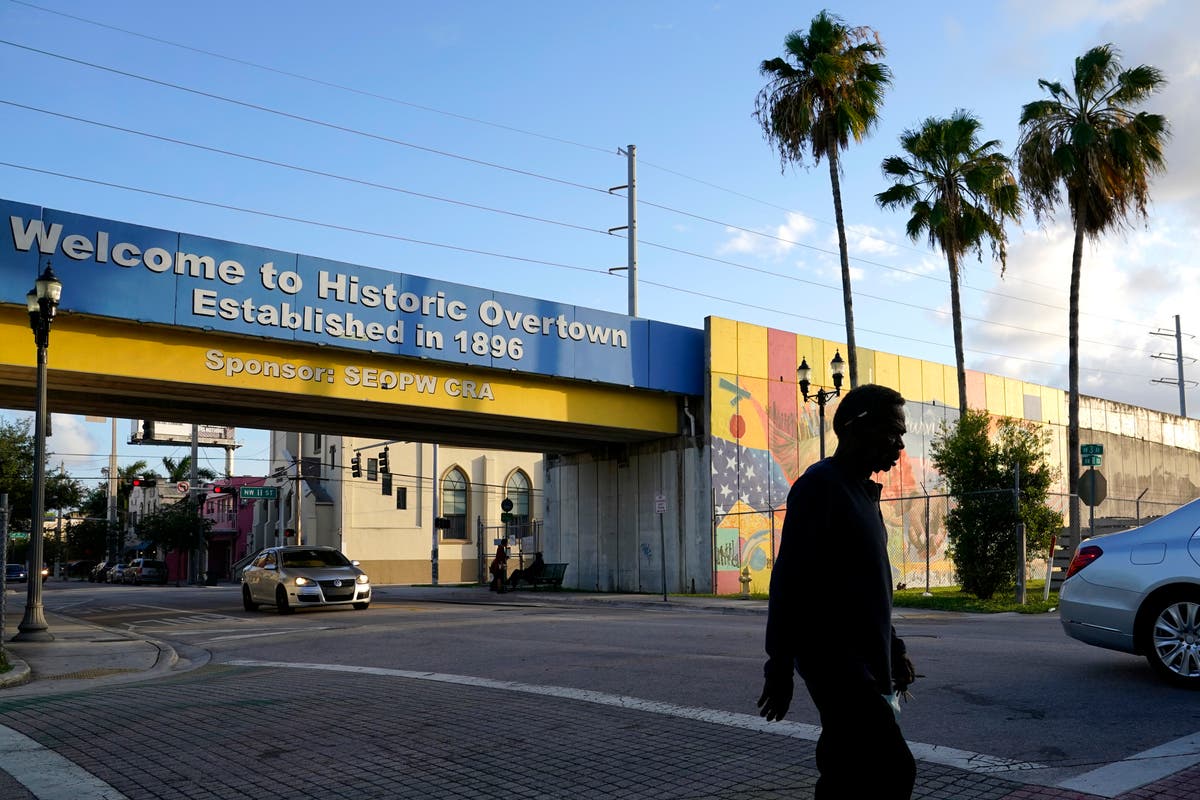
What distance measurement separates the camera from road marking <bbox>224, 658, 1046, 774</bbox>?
576 cm

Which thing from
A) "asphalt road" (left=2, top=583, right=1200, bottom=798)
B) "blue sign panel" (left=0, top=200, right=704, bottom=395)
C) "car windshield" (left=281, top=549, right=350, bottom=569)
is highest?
"blue sign panel" (left=0, top=200, right=704, bottom=395)

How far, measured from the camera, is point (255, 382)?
22.6 m

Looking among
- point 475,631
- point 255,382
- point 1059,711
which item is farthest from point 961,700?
point 255,382

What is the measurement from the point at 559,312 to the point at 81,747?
21.3m

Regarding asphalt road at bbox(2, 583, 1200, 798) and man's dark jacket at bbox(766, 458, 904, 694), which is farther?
asphalt road at bbox(2, 583, 1200, 798)

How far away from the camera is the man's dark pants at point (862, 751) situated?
3.27 meters

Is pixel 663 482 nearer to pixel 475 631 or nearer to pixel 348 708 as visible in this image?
pixel 475 631

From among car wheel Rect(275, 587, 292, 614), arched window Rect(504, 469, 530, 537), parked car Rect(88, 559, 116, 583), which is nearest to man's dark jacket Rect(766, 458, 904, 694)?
car wheel Rect(275, 587, 292, 614)

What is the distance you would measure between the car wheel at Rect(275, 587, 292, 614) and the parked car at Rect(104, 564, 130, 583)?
49.7m

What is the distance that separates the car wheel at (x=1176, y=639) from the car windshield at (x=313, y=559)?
59.1 ft

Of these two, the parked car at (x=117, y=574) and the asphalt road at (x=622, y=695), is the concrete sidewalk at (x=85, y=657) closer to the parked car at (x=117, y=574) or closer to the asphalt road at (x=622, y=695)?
the asphalt road at (x=622, y=695)

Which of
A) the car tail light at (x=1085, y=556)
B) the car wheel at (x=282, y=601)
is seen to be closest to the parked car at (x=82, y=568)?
the car wheel at (x=282, y=601)

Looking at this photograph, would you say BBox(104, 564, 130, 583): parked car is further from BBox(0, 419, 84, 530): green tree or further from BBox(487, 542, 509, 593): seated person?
BBox(487, 542, 509, 593): seated person

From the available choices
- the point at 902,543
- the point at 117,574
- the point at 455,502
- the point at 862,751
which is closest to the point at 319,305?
the point at 862,751
